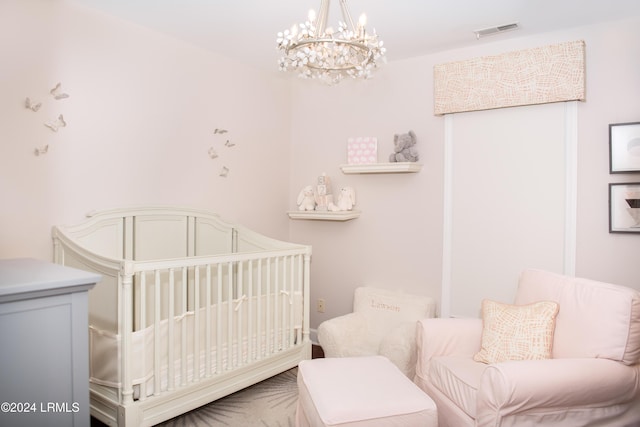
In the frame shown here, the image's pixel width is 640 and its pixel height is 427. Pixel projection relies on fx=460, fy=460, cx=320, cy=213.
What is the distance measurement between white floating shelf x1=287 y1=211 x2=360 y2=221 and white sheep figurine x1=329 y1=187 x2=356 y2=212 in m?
0.06

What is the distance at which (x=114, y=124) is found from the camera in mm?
2633

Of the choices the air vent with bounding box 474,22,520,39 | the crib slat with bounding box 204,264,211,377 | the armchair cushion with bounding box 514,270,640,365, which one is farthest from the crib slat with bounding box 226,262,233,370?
the air vent with bounding box 474,22,520,39

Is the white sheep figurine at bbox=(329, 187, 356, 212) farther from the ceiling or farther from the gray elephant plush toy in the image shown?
the ceiling

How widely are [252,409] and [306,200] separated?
1.61 m

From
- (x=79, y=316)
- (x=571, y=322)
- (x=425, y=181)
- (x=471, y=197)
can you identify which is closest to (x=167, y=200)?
(x=79, y=316)

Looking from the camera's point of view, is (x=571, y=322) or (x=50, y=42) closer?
(x=571, y=322)

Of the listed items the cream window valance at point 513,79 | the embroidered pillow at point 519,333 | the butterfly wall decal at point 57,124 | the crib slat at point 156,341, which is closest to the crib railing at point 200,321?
the crib slat at point 156,341

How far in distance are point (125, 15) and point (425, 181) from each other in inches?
84.1

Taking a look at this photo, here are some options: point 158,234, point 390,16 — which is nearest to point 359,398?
point 158,234

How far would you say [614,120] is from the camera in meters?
2.56

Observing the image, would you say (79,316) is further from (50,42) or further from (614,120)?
(614,120)

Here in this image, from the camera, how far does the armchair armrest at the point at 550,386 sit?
172cm

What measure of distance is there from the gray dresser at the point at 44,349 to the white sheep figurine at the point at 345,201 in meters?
2.12

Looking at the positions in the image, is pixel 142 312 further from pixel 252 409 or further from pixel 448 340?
pixel 448 340
